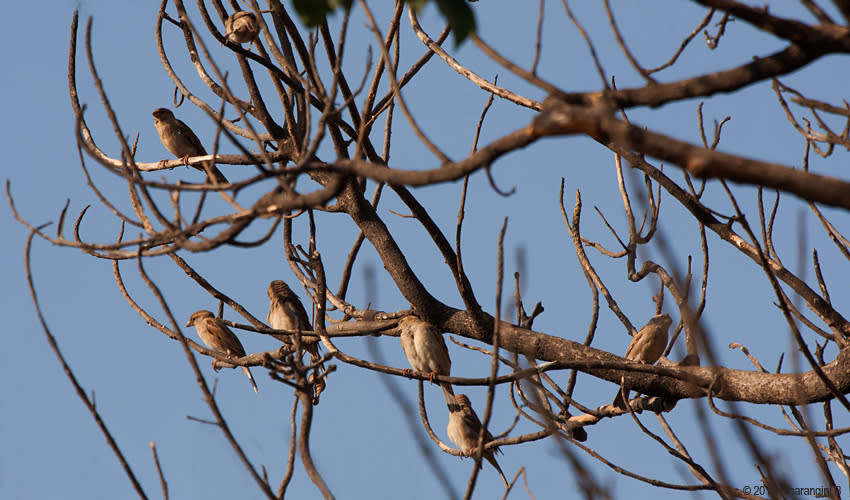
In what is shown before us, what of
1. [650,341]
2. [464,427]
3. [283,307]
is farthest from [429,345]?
[283,307]

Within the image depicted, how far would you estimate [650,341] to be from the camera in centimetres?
670

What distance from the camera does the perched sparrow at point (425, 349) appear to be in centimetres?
669

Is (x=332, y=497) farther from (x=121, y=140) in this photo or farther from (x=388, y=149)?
(x=388, y=149)

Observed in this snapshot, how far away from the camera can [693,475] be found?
13.8 ft

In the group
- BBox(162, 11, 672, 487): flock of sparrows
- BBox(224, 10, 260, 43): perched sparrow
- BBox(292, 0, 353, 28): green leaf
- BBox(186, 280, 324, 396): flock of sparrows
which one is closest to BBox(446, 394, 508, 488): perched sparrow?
BBox(162, 11, 672, 487): flock of sparrows

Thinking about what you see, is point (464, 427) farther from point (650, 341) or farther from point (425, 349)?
point (650, 341)

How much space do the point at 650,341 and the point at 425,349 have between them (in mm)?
1749

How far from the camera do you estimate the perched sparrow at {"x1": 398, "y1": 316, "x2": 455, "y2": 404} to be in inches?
263

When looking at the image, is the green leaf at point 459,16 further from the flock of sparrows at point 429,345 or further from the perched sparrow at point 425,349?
the perched sparrow at point 425,349

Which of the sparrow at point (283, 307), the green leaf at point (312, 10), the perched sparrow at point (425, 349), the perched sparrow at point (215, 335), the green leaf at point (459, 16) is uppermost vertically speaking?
the sparrow at point (283, 307)

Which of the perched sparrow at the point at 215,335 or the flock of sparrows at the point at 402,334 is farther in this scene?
the perched sparrow at the point at 215,335

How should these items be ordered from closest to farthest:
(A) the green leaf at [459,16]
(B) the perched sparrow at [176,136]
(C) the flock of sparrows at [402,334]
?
(A) the green leaf at [459,16] < (C) the flock of sparrows at [402,334] < (B) the perched sparrow at [176,136]

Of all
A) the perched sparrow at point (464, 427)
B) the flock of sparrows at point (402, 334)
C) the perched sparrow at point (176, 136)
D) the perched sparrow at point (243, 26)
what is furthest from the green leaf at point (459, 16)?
the perched sparrow at point (176, 136)

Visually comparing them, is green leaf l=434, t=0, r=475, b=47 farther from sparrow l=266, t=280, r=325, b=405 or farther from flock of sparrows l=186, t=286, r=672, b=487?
sparrow l=266, t=280, r=325, b=405
